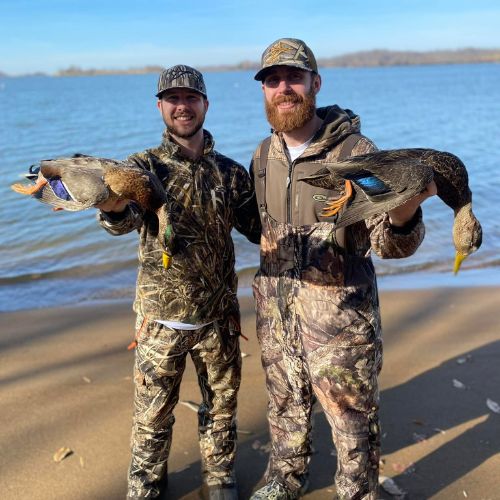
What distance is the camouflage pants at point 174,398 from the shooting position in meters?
3.79

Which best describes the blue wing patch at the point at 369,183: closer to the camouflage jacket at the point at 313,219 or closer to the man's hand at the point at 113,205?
the camouflage jacket at the point at 313,219

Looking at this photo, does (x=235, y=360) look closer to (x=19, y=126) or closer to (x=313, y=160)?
(x=313, y=160)

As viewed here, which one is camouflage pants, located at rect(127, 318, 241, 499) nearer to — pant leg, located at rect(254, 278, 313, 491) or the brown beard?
pant leg, located at rect(254, 278, 313, 491)

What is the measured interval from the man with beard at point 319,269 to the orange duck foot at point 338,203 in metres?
0.17

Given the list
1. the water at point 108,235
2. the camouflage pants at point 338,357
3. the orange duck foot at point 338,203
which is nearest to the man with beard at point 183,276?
the camouflage pants at point 338,357

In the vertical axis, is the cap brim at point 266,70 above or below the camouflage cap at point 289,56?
below

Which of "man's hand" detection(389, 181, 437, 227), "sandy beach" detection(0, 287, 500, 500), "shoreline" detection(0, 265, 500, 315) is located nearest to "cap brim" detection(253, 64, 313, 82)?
"man's hand" detection(389, 181, 437, 227)

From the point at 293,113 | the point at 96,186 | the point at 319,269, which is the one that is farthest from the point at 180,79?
the point at 319,269

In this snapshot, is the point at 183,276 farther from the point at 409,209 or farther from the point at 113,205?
the point at 409,209

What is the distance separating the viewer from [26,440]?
186 inches

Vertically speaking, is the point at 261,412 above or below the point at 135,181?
below

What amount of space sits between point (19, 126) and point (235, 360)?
31309 mm

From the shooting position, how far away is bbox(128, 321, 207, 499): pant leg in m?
3.78

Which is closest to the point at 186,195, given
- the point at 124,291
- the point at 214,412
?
the point at 214,412
